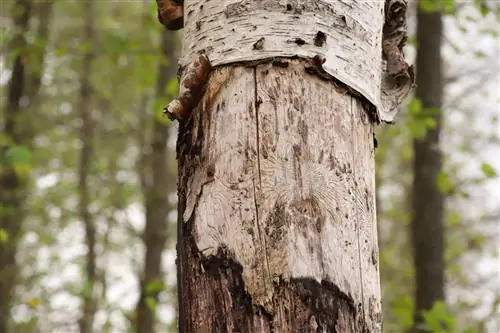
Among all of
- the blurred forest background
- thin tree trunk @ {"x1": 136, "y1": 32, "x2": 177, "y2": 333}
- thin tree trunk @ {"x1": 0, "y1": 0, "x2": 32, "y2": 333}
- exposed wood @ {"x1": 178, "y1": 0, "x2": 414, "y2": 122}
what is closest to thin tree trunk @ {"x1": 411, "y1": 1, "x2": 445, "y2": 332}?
the blurred forest background

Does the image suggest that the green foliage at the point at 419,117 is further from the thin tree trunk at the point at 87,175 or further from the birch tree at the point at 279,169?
the thin tree trunk at the point at 87,175

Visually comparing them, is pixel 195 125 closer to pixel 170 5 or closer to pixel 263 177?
pixel 263 177

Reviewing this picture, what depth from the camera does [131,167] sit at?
12.7 meters

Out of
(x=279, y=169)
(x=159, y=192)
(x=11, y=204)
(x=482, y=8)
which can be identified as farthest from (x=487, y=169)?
(x=11, y=204)

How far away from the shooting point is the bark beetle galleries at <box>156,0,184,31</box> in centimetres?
170

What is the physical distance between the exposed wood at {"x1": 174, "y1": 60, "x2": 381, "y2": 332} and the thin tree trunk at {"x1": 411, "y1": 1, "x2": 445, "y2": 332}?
17.0 ft

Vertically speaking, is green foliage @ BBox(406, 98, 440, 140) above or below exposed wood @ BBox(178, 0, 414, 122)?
above

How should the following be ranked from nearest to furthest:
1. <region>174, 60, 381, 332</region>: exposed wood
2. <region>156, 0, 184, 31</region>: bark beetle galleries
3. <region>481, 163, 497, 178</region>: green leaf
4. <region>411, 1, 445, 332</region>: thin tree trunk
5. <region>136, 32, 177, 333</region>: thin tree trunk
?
<region>174, 60, 381, 332</region>: exposed wood < <region>156, 0, 184, 31</region>: bark beetle galleries < <region>481, 163, 497, 178</region>: green leaf < <region>411, 1, 445, 332</region>: thin tree trunk < <region>136, 32, 177, 333</region>: thin tree trunk

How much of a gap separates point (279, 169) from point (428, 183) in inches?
227

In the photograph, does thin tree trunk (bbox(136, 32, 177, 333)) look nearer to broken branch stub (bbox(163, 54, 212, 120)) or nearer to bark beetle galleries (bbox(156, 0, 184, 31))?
bark beetle galleries (bbox(156, 0, 184, 31))

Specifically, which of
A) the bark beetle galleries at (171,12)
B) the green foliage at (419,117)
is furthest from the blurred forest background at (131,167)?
the bark beetle galleries at (171,12)

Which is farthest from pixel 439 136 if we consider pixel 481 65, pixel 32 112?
pixel 32 112

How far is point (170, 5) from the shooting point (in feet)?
5.62

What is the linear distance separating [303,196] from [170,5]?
2.56 ft
